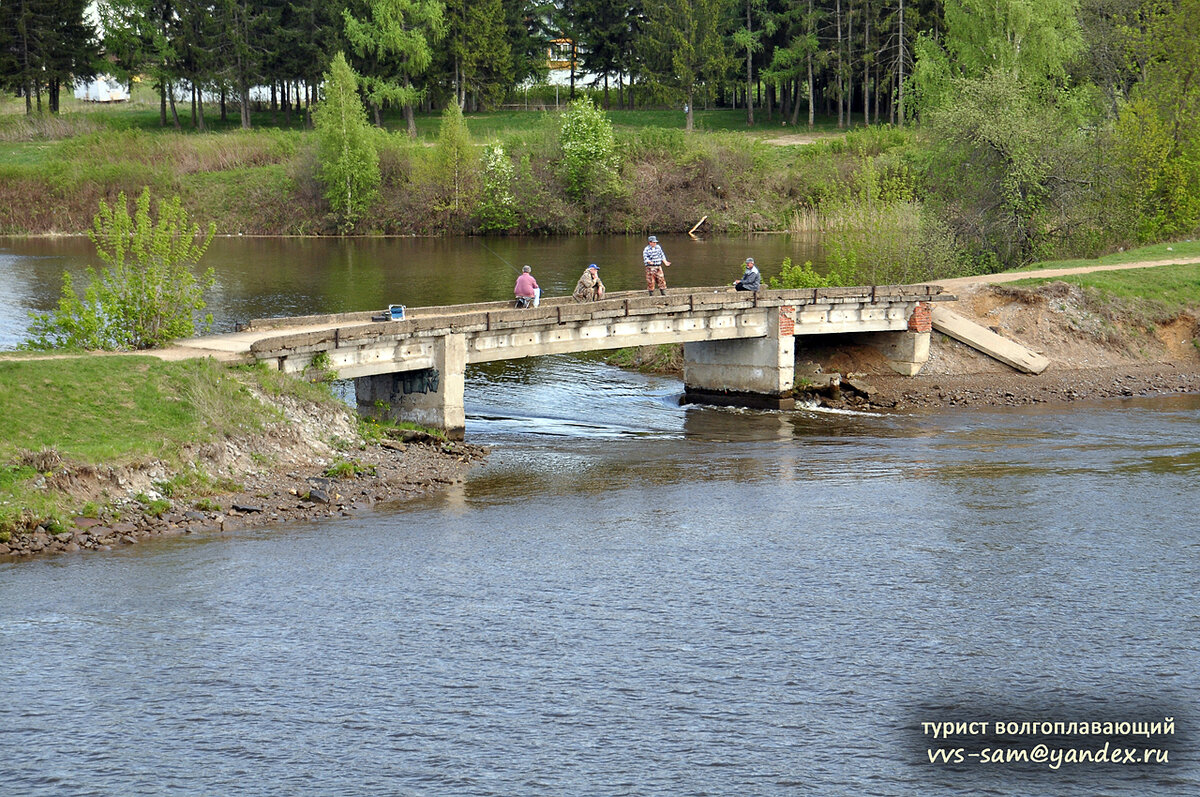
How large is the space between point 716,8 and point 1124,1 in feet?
143

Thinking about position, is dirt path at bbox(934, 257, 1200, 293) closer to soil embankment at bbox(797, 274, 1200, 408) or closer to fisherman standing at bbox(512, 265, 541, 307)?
soil embankment at bbox(797, 274, 1200, 408)

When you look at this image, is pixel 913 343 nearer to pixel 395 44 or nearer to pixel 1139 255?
pixel 1139 255

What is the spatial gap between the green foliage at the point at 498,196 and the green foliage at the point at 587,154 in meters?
4.67

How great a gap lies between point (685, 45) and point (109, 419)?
310 ft

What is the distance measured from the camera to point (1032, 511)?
28594 mm

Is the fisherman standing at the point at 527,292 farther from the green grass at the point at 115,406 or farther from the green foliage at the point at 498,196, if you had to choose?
the green foliage at the point at 498,196

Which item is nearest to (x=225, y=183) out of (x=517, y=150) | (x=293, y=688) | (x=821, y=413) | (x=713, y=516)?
(x=517, y=150)

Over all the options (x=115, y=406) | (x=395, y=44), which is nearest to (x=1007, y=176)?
(x=115, y=406)

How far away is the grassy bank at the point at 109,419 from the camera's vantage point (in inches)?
976

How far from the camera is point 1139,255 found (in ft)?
186

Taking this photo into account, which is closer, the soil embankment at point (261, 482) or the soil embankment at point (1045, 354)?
the soil embankment at point (261, 482)

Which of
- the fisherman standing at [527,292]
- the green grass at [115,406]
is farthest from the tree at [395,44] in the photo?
the green grass at [115,406]

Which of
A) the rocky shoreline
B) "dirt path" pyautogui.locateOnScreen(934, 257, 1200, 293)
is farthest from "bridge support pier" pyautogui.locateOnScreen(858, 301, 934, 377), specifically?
"dirt path" pyautogui.locateOnScreen(934, 257, 1200, 293)

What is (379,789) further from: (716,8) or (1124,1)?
(716,8)
